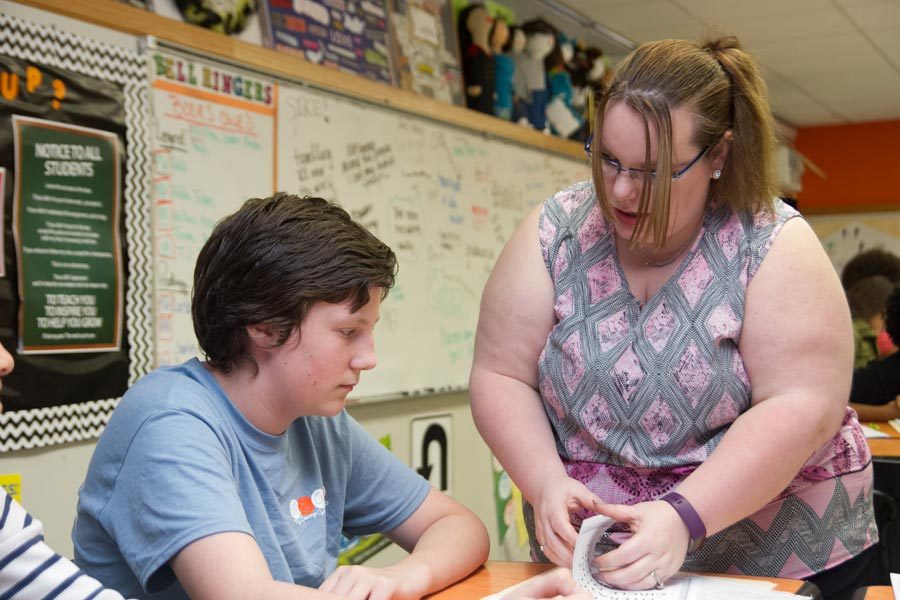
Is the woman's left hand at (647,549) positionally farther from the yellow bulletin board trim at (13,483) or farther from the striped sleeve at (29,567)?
the yellow bulletin board trim at (13,483)

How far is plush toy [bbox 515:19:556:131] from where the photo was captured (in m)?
4.38

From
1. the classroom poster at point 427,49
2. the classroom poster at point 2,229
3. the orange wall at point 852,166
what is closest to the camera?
the classroom poster at point 2,229

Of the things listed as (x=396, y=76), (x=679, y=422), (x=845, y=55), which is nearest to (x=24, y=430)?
(x=679, y=422)

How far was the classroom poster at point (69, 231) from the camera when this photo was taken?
216 cm

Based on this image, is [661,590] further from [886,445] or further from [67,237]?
[886,445]

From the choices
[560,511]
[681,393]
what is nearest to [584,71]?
[681,393]

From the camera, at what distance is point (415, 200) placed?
3.55 meters

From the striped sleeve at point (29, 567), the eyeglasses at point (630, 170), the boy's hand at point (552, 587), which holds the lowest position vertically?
the boy's hand at point (552, 587)

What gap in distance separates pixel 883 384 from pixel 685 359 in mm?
2436

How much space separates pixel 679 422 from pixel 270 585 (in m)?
0.58

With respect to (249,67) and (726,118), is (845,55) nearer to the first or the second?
(249,67)

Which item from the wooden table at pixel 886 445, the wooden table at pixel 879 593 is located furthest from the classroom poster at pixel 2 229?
the wooden table at pixel 886 445

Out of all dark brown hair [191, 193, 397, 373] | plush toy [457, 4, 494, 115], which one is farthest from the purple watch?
plush toy [457, 4, 494, 115]

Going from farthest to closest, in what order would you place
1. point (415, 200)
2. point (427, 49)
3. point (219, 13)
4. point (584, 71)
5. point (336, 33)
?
1. point (584, 71)
2. point (427, 49)
3. point (415, 200)
4. point (336, 33)
5. point (219, 13)
